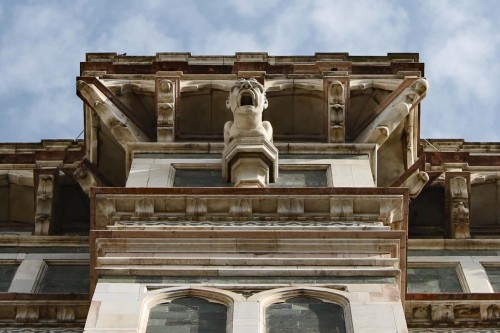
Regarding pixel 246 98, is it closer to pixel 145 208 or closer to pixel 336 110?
pixel 336 110

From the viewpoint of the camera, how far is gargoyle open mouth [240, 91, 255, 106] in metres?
29.9

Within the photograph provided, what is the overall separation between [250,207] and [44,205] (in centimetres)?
577

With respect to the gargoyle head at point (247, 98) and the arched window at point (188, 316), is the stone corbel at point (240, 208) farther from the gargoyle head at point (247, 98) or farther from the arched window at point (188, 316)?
the arched window at point (188, 316)

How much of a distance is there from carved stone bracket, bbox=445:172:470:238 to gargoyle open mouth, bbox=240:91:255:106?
4217 mm

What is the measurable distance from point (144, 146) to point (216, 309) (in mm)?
6780

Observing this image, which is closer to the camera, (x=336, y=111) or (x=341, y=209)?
(x=341, y=209)

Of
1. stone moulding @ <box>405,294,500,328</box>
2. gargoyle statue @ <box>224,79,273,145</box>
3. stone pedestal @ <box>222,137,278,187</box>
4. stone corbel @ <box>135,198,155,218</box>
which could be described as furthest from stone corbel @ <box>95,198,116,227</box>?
stone moulding @ <box>405,294,500,328</box>

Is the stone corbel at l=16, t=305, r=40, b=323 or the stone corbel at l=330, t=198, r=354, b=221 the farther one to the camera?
the stone corbel at l=330, t=198, r=354, b=221

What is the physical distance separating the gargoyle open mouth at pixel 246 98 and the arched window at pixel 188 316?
5.97 meters

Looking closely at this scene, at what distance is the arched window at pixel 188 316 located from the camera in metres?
23.8

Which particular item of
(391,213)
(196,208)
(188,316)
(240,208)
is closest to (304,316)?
(188,316)

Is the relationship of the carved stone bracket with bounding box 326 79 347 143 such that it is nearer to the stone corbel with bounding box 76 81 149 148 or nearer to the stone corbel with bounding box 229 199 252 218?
the stone corbel with bounding box 76 81 149 148

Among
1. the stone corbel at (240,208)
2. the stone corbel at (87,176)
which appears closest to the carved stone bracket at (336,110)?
the stone corbel at (87,176)

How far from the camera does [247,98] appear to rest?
29891 mm
